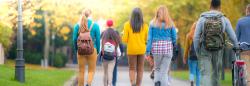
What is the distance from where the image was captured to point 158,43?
49.8 ft

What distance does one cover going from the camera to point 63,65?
57.1 meters

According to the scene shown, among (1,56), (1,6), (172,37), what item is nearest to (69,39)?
(1,56)

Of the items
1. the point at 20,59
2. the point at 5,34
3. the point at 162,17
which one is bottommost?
the point at 20,59

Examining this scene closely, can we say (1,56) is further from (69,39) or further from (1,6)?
(69,39)

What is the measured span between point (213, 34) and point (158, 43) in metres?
2.82

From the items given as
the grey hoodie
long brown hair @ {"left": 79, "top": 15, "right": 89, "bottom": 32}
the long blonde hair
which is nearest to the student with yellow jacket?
long brown hair @ {"left": 79, "top": 15, "right": 89, "bottom": 32}

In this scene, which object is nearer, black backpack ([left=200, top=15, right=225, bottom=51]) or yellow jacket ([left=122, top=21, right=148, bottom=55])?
black backpack ([left=200, top=15, right=225, bottom=51])

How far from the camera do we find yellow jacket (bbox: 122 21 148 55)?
16.3 metres

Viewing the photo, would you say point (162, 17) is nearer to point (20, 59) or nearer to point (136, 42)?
point (136, 42)

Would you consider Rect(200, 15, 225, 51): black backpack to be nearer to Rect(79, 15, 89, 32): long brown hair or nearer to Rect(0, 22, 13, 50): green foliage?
Rect(79, 15, 89, 32): long brown hair

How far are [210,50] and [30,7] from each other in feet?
73.9

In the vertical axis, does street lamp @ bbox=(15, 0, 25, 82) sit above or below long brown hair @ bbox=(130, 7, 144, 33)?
below

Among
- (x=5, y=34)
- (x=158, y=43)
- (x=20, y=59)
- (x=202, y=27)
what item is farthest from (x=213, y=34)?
(x=5, y=34)

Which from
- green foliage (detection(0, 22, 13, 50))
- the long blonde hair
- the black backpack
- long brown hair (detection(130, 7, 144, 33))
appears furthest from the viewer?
green foliage (detection(0, 22, 13, 50))
